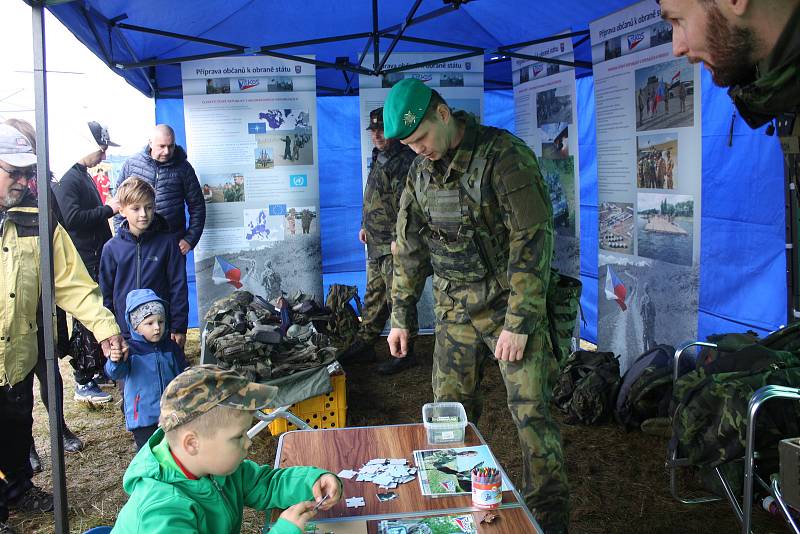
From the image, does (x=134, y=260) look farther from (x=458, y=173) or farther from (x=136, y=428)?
(x=458, y=173)

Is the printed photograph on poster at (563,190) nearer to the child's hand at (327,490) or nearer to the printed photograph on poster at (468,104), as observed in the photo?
the printed photograph on poster at (468,104)

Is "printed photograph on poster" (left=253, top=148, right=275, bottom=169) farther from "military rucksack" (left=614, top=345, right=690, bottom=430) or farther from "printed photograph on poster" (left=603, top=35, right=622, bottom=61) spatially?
"military rucksack" (left=614, top=345, right=690, bottom=430)

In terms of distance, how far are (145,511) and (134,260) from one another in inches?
118

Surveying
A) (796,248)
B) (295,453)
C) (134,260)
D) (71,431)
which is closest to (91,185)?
(134,260)

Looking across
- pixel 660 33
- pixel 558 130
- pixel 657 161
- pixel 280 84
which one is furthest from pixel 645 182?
pixel 280 84

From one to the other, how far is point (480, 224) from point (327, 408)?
1.93 m

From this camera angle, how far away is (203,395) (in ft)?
5.21

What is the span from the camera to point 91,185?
5277 millimetres

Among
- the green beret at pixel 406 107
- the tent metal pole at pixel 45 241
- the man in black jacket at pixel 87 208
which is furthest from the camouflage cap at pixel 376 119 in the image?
the tent metal pole at pixel 45 241

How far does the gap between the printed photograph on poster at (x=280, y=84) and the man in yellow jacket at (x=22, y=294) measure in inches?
122

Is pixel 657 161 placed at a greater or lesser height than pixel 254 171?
lesser

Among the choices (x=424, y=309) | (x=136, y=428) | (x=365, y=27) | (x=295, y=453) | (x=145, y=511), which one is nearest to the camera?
(x=145, y=511)

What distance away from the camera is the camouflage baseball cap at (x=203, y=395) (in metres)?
1.58

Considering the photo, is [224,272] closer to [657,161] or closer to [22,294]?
[22,294]
